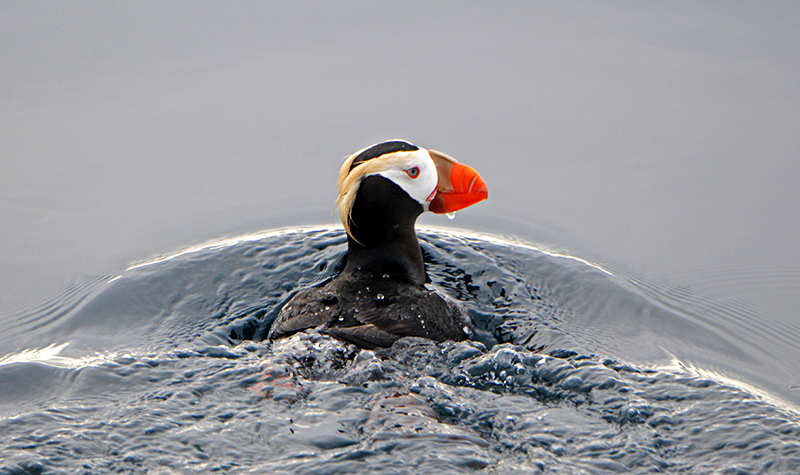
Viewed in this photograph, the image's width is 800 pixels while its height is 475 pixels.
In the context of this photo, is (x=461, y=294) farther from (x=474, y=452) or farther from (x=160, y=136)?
(x=160, y=136)

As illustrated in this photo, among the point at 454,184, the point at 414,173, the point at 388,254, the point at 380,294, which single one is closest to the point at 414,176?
the point at 414,173

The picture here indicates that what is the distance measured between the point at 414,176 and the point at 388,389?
1601 mm

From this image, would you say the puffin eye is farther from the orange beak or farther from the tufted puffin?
the orange beak

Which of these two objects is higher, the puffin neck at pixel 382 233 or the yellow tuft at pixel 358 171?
the yellow tuft at pixel 358 171

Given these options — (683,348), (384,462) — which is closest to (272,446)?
(384,462)

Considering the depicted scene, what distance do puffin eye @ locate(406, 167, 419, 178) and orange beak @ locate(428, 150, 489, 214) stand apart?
27cm

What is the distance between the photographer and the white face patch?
5098 mm

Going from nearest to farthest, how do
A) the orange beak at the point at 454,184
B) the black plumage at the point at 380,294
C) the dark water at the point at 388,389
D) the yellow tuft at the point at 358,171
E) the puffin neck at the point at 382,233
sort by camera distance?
1. the dark water at the point at 388,389
2. the black plumage at the point at 380,294
3. the yellow tuft at the point at 358,171
4. the puffin neck at the point at 382,233
5. the orange beak at the point at 454,184

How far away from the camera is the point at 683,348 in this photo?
5.40 meters

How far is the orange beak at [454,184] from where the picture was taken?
543 cm

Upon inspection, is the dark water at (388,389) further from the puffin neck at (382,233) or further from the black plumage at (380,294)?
the puffin neck at (382,233)

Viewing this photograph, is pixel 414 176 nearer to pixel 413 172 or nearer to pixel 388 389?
pixel 413 172

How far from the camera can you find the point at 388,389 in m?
4.19

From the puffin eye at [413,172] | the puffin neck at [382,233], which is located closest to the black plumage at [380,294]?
the puffin neck at [382,233]
